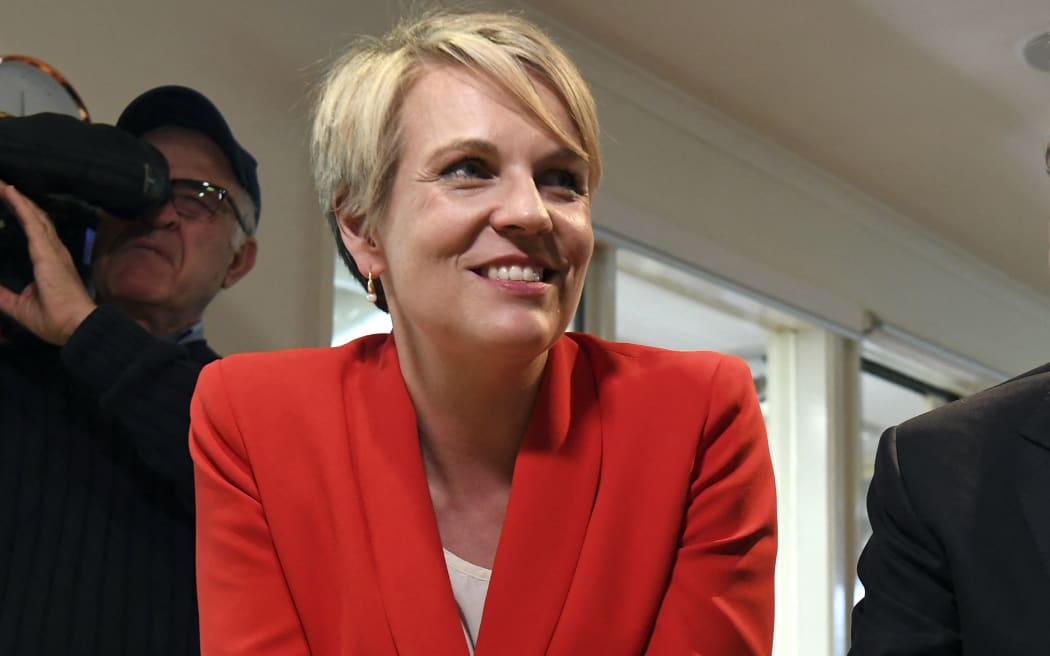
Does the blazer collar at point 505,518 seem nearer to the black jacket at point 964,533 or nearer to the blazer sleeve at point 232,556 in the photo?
the blazer sleeve at point 232,556

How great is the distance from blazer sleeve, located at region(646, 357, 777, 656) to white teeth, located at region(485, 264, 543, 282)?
0.23 m

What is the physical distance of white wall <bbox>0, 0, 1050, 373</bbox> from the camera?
2627 millimetres

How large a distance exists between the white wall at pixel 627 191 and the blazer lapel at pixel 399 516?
1100 mm

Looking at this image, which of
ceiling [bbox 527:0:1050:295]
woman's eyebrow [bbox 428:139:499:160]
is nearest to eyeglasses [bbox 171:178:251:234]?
woman's eyebrow [bbox 428:139:499:160]

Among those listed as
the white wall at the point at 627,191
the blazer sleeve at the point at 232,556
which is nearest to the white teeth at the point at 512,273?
the blazer sleeve at the point at 232,556

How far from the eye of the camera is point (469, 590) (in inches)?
51.9

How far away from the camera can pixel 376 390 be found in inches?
55.7

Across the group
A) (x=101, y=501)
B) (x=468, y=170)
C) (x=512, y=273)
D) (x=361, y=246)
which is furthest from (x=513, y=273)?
(x=101, y=501)

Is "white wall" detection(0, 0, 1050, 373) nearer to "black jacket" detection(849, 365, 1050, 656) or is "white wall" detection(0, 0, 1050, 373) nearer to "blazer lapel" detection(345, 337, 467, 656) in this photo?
"blazer lapel" detection(345, 337, 467, 656)

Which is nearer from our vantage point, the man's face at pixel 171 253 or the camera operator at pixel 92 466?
the camera operator at pixel 92 466

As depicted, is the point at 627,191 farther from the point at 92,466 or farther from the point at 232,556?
the point at 232,556

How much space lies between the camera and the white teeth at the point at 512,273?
127cm

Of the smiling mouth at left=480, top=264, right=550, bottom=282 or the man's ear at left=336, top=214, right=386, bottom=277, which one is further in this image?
the man's ear at left=336, top=214, right=386, bottom=277

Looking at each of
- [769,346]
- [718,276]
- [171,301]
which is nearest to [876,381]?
[769,346]
